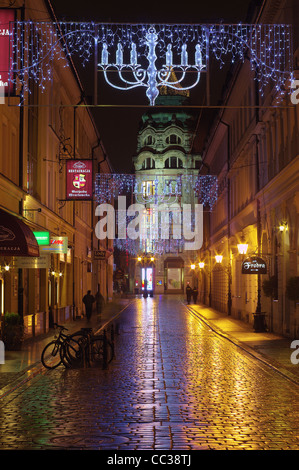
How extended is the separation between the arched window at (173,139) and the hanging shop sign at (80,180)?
242 ft

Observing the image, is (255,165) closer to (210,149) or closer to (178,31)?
(178,31)

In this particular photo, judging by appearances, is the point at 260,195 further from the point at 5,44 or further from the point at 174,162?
the point at 174,162

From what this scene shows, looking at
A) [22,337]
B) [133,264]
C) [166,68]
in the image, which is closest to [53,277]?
[22,337]

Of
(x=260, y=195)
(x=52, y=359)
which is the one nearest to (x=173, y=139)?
(x=260, y=195)

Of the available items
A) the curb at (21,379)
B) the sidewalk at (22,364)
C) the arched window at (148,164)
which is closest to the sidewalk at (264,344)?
the curb at (21,379)

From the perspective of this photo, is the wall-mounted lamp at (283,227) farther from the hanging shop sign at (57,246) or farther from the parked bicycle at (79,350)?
the parked bicycle at (79,350)

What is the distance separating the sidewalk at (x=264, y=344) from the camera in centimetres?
1730

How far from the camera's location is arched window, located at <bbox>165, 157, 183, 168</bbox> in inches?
4107

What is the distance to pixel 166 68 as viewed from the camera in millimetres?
18531

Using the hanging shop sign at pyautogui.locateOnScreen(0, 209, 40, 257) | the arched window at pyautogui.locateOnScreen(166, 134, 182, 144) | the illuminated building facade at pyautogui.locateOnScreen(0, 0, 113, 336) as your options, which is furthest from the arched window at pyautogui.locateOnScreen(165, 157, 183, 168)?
the hanging shop sign at pyautogui.locateOnScreen(0, 209, 40, 257)

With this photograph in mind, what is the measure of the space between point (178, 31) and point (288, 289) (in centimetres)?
902

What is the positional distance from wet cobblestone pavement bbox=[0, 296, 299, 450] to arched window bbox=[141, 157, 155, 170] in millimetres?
85659

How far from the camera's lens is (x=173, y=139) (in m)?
106

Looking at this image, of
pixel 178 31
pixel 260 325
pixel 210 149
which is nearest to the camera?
pixel 178 31
